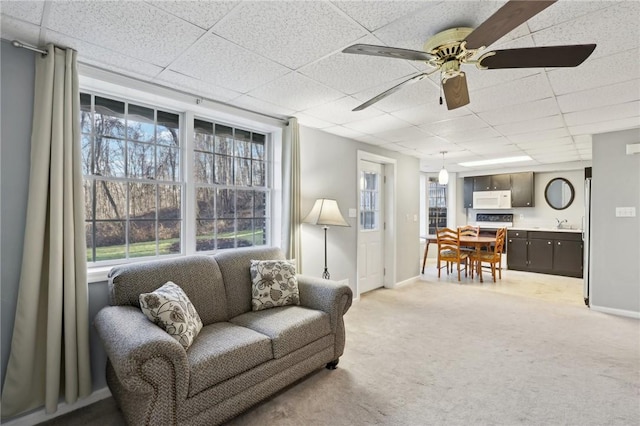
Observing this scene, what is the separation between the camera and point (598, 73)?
2.33m

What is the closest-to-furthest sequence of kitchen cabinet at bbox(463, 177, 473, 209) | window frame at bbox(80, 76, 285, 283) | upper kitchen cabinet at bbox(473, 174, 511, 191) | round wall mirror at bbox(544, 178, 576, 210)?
window frame at bbox(80, 76, 285, 283) < round wall mirror at bbox(544, 178, 576, 210) < upper kitchen cabinet at bbox(473, 174, 511, 191) < kitchen cabinet at bbox(463, 177, 473, 209)

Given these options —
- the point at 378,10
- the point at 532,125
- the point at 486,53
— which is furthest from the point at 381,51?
the point at 532,125

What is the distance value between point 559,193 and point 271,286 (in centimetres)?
677

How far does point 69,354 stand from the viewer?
2.02 m

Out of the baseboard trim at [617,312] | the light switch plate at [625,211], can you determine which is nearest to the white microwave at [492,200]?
the light switch plate at [625,211]

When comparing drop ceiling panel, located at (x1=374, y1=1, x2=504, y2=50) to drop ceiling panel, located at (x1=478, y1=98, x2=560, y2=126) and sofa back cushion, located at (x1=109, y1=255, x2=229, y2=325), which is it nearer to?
drop ceiling panel, located at (x1=478, y1=98, x2=560, y2=126)

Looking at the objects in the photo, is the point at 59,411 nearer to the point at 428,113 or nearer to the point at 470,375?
the point at 470,375

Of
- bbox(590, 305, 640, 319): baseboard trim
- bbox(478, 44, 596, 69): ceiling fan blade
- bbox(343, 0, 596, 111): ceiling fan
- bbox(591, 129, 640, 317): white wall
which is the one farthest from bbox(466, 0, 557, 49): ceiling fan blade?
bbox(590, 305, 640, 319): baseboard trim

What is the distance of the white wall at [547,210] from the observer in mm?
6426

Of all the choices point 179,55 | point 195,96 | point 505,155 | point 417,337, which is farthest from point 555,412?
point 505,155

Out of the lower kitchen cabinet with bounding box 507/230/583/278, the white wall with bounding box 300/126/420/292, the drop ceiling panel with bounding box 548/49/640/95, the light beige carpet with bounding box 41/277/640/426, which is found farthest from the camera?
the lower kitchen cabinet with bounding box 507/230/583/278

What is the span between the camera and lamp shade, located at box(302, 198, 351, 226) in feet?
11.7

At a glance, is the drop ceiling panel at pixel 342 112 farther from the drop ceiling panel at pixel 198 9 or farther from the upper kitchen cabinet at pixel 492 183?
the upper kitchen cabinet at pixel 492 183

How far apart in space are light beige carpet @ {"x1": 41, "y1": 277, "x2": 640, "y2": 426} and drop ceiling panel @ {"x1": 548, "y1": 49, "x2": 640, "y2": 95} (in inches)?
89.4
